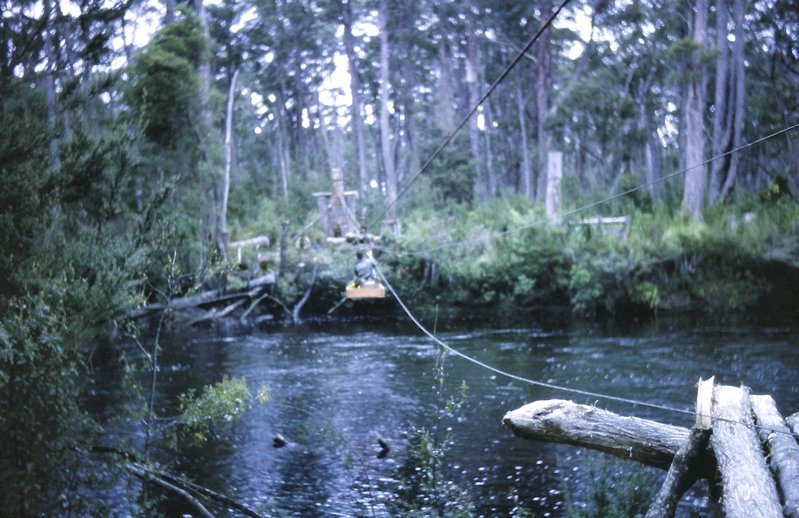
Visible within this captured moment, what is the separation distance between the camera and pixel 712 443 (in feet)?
20.5

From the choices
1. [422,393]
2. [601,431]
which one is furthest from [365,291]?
[601,431]

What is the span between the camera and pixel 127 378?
773 centimetres

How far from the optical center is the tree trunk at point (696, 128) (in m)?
21.8

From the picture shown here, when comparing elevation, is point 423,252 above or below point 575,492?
above

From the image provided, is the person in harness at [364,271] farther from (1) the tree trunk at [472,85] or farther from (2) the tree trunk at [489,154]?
(2) the tree trunk at [489,154]

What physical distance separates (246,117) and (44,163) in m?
41.3

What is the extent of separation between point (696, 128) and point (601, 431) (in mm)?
18497

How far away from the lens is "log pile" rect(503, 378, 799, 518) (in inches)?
212

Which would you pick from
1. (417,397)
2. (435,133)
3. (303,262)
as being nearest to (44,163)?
(417,397)

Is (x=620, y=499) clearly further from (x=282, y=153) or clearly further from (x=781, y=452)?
(x=282, y=153)

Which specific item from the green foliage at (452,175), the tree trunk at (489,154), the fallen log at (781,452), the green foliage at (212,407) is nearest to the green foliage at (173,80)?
the green foliage at (452,175)

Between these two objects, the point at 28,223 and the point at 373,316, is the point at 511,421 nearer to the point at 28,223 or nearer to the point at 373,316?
the point at 28,223

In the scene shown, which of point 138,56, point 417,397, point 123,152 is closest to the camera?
point 123,152

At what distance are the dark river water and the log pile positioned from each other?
65 centimetres
